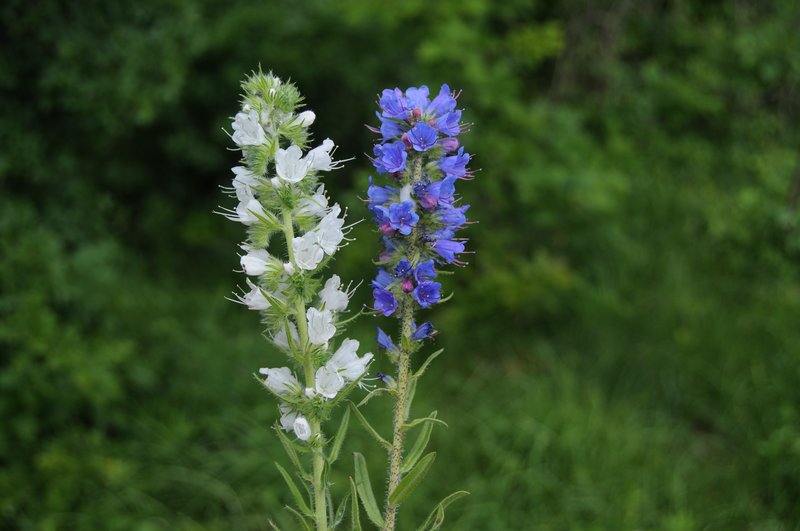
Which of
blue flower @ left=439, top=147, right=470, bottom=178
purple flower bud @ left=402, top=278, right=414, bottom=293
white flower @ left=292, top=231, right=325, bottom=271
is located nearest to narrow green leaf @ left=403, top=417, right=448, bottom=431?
purple flower bud @ left=402, top=278, right=414, bottom=293

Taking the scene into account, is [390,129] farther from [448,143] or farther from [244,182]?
[244,182]

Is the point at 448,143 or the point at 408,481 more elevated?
the point at 448,143

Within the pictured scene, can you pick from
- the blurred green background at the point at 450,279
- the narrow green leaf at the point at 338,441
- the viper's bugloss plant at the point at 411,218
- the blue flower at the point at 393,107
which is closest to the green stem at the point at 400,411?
the viper's bugloss plant at the point at 411,218

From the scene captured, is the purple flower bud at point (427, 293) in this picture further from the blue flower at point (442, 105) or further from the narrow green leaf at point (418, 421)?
the blue flower at point (442, 105)

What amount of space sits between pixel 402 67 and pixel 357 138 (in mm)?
700

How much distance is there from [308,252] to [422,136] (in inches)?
11.7

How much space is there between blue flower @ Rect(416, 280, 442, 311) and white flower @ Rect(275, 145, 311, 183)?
295 millimetres

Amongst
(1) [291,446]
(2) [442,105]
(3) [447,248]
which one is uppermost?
(2) [442,105]

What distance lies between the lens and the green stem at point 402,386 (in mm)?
1569

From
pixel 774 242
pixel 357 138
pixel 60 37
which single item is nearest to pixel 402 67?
pixel 357 138

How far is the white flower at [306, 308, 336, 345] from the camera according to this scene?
5.02 ft

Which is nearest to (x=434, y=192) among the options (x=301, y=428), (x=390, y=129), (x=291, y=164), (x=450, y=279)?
(x=390, y=129)

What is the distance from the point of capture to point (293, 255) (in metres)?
1.50

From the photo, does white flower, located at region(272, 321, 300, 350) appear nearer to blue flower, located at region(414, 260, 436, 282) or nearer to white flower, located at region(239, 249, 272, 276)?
white flower, located at region(239, 249, 272, 276)
